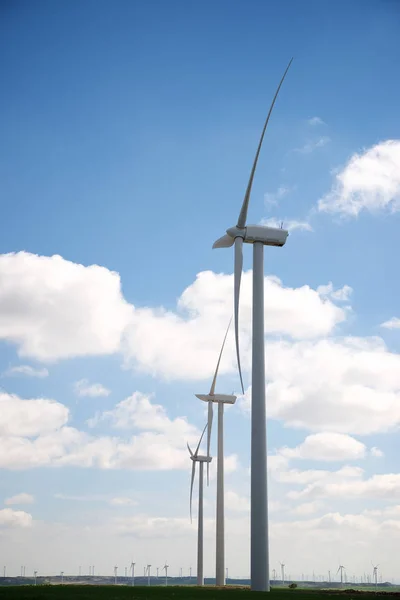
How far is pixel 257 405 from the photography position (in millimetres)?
45688

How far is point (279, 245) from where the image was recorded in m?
55.0

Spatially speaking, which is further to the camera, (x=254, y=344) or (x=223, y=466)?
(x=223, y=466)

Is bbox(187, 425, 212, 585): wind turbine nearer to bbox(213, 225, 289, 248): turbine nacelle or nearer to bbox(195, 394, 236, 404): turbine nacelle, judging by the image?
bbox(195, 394, 236, 404): turbine nacelle

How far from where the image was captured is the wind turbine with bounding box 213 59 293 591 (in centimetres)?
4372

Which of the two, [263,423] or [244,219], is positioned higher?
[244,219]

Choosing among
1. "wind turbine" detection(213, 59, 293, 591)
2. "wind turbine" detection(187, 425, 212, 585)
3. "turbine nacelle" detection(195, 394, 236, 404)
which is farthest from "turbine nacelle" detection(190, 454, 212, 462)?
"wind turbine" detection(213, 59, 293, 591)

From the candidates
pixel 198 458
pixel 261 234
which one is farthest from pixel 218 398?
pixel 261 234

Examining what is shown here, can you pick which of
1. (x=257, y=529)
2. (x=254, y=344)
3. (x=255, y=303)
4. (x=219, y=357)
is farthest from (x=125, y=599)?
(x=219, y=357)

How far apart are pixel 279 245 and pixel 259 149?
7807 millimetres

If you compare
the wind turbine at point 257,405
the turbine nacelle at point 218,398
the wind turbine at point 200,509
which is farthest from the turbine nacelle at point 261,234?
the wind turbine at point 200,509

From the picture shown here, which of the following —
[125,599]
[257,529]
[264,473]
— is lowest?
[125,599]

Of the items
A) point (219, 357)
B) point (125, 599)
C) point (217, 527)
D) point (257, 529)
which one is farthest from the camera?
point (219, 357)

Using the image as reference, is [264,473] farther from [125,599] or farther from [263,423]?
[125,599]

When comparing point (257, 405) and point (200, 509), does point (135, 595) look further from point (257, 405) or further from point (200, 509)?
point (200, 509)
